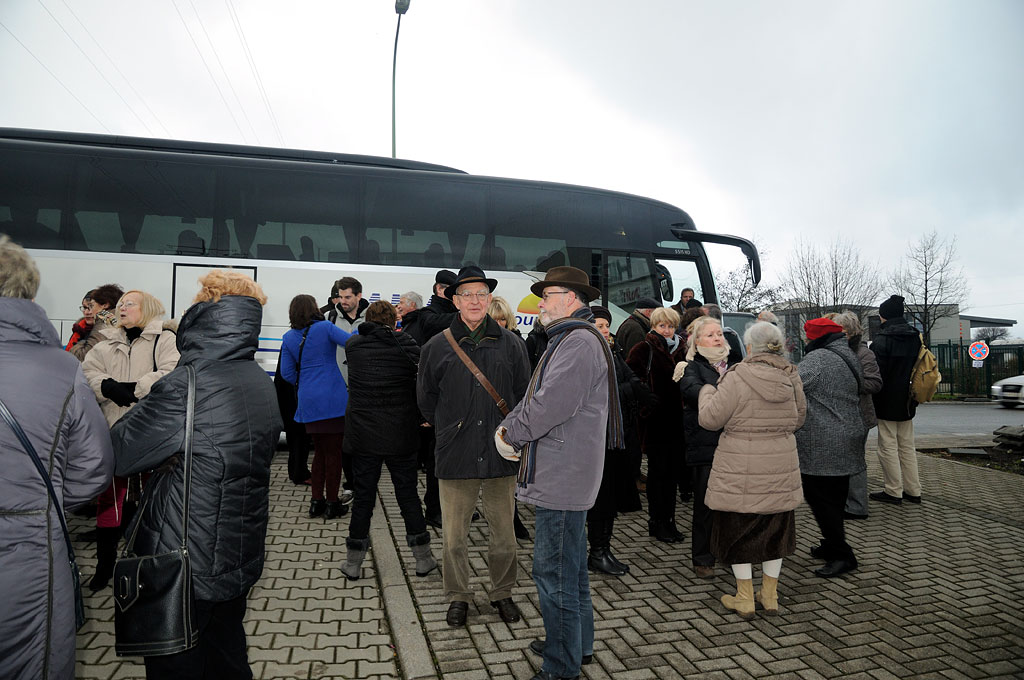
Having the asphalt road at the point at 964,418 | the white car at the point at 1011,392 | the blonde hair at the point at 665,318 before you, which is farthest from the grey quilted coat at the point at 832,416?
the white car at the point at 1011,392

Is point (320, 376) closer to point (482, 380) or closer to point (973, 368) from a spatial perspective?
point (482, 380)

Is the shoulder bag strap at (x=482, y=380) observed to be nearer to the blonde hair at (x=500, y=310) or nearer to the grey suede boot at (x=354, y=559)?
the blonde hair at (x=500, y=310)

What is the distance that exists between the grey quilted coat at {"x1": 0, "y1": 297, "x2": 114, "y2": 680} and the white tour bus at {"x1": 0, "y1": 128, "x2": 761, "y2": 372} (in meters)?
7.32

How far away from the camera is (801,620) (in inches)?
154

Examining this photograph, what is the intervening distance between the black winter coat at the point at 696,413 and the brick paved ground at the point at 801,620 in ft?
2.98

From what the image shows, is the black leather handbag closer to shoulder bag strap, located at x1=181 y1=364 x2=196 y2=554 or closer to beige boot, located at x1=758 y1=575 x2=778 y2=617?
shoulder bag strap, located at x1=181 y1=364 x2=196 y2=554

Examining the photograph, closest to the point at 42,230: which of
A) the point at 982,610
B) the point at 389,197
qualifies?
the point at 389,197

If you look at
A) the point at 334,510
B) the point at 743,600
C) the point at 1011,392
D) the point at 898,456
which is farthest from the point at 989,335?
the point at 334,510

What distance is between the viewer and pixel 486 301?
12.6ft

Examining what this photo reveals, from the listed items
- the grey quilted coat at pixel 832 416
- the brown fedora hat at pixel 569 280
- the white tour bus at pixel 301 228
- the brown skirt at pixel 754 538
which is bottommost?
the brown skirt at pixel 754 538

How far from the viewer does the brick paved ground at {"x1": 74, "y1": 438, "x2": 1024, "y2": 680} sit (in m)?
3.30

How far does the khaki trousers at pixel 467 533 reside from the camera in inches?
148

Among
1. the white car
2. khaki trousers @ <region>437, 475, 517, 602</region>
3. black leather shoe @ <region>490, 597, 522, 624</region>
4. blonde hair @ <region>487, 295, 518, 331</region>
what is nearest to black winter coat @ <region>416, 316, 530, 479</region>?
khaki trousers @ <region>437, 475, 517, 602</region>

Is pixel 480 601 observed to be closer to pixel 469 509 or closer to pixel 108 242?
pixel 469 509
